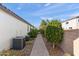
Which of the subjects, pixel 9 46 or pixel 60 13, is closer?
pixel 60 13

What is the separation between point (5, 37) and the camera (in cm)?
873

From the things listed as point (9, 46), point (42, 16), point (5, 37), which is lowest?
point (9, 46)

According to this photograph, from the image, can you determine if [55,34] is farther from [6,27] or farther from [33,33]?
[33,33]

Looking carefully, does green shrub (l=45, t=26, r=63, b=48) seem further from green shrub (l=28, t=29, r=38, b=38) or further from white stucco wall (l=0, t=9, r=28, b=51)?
green shrub (l=28, t=29, r=38, b=38)

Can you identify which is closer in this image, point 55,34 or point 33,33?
point 55,34

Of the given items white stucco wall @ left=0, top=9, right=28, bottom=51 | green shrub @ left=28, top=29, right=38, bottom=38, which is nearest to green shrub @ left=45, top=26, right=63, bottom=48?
white stucco wall @ left=0, top=9, right=28, bottom=51

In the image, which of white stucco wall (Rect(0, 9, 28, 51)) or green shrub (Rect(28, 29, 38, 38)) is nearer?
white stucco wall (Rect(0, 9, 28, 51))

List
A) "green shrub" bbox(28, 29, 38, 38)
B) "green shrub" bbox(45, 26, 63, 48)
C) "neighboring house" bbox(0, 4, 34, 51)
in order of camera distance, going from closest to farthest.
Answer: "neighboring house" bbox(0, 4, 34, 51), "green shrub" bbox(45, 26, 63, 48), "green shrub" bbox(28, 29, 38, 38)

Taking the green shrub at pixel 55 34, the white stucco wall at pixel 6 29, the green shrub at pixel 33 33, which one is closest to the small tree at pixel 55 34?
the green shrub at pixel 55 34

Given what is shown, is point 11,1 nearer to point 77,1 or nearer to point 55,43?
→ point 77,1

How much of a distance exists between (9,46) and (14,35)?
3.90 feet

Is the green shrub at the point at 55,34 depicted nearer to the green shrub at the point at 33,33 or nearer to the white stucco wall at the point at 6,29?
the white stucco wall at the point at 6,29

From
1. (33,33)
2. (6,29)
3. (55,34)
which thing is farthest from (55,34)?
(33,33)

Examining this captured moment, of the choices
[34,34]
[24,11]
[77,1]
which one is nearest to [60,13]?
[24,11]
